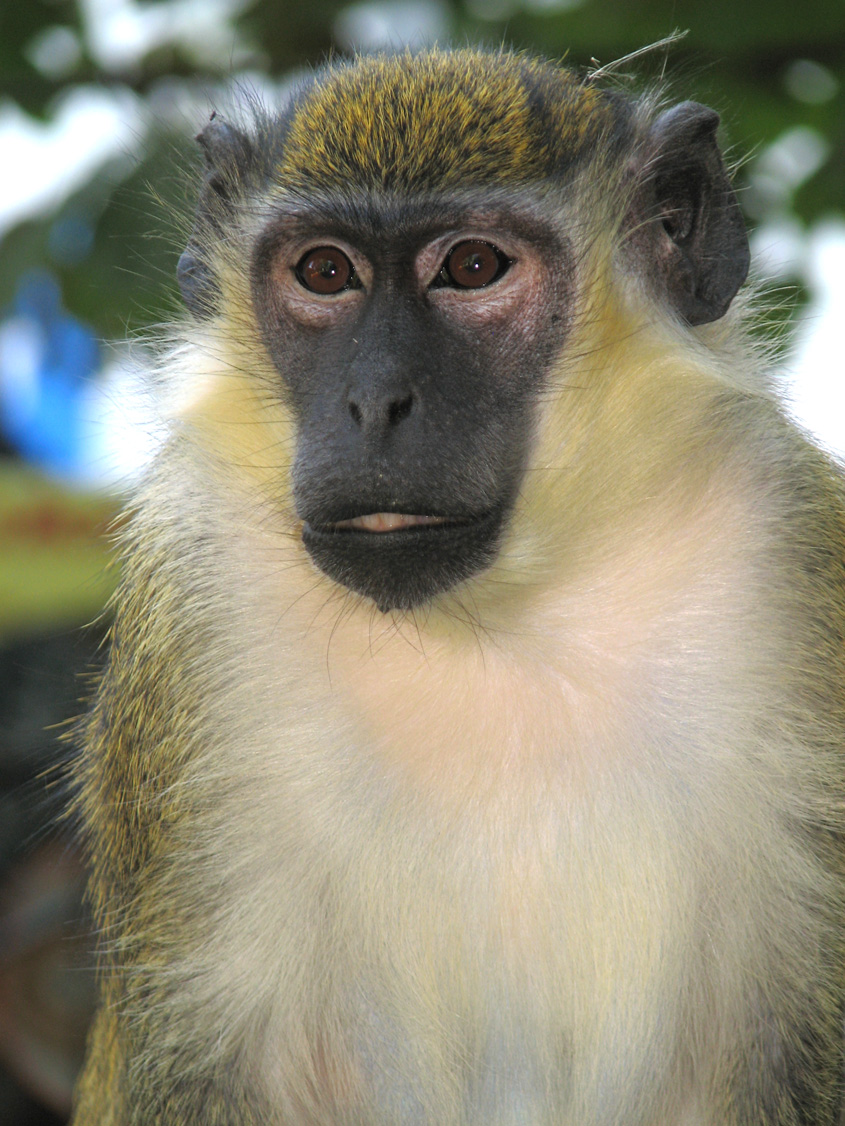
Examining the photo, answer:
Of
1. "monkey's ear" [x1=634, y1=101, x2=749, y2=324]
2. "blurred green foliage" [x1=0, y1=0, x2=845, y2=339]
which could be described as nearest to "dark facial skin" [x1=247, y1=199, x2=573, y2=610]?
"monkey's ear" [x1=634, y1=101, x2=749, y2=324]

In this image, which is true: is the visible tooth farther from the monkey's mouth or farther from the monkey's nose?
the monkey's nose

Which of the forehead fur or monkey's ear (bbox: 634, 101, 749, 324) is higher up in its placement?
the forehead fur

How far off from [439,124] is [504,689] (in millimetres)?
1057

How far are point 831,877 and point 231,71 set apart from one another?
94.2 inches

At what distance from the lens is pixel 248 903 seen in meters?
2.47

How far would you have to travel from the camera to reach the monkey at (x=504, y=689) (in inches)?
92.4

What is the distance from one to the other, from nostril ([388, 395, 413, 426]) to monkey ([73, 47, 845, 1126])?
0.05 meters

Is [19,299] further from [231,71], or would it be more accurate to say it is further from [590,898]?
[590,898]

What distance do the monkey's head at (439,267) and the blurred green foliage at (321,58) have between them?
1084 mm

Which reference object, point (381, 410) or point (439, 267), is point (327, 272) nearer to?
point (439, 267)

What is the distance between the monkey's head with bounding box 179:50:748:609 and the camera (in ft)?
7.27

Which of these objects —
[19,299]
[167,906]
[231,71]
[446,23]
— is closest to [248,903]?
[167,906]

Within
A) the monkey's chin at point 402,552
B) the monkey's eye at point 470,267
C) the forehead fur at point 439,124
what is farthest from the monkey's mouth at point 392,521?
the forehead fur at point 439,124

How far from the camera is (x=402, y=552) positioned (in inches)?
89.1
